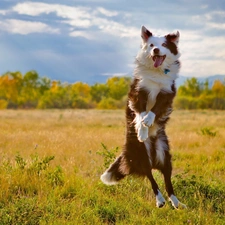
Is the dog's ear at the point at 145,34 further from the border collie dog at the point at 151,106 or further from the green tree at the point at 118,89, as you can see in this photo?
the green tree at the point at 118,89

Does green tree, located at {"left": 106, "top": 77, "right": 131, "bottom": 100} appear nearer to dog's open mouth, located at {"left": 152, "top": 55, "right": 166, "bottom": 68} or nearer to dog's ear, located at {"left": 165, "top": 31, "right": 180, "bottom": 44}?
dog's ear, located at {"left": 165, "top": 31, "right": 180, "bottom": 44}

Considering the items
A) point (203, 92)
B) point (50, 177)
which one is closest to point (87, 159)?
point (50, 177)

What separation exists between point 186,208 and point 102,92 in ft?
324

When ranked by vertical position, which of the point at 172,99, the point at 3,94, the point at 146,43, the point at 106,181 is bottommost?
the point at 3,94

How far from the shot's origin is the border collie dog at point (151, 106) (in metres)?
5.45

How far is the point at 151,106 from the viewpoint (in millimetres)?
5543

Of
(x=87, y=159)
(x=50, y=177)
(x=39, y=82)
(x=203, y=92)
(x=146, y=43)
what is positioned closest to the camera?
(x=146, y=43)

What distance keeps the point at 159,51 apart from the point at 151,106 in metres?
0.71

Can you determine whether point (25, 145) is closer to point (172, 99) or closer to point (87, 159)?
point (87, 159)

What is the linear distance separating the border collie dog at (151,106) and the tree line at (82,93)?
71.7m

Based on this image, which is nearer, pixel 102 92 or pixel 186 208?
pixel 186 208

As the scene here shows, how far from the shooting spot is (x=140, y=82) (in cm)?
559

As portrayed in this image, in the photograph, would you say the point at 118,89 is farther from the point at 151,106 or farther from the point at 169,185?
the point at 151,106

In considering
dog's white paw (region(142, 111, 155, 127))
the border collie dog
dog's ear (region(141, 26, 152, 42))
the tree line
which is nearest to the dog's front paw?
the border collie dog
